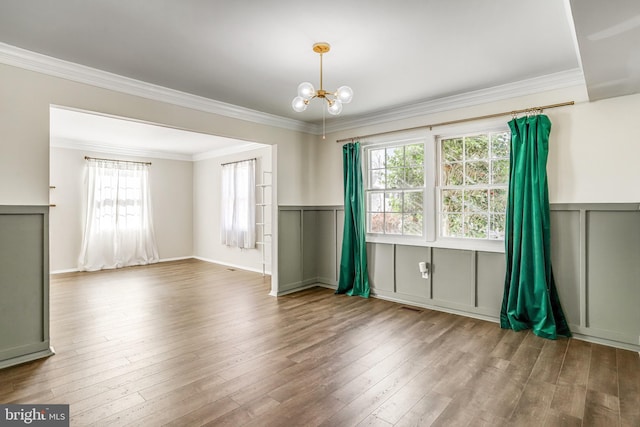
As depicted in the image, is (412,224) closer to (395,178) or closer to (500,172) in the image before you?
(395,178)

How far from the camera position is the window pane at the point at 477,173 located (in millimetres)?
4020

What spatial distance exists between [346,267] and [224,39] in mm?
3486

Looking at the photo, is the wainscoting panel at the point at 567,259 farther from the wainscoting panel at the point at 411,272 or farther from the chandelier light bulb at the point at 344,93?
the chandelier light bulb at the point at 344,93

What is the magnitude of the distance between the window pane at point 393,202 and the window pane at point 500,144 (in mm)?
1318

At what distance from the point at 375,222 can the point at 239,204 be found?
3.45 meters

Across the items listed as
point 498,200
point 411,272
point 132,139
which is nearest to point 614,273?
point 498,200

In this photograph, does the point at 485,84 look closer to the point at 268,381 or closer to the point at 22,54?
the point at 268,381

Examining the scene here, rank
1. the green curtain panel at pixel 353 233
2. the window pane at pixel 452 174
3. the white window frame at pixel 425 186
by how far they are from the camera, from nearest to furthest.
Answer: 1. the window pane at pixel 452 174
2. the white window frame at pixel 425 186
3. the green curtain panel at pixel 353 233

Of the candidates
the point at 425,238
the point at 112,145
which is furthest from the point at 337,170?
the point at 112,145

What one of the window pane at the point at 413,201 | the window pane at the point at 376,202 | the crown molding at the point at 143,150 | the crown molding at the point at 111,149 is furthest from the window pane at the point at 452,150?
the crown molding at the point at 111,149

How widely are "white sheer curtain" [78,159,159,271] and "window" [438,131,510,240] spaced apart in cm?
665

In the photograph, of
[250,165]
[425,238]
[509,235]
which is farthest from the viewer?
[250,165]

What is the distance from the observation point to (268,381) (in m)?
2.55

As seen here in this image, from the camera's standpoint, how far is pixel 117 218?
24.4 ft
